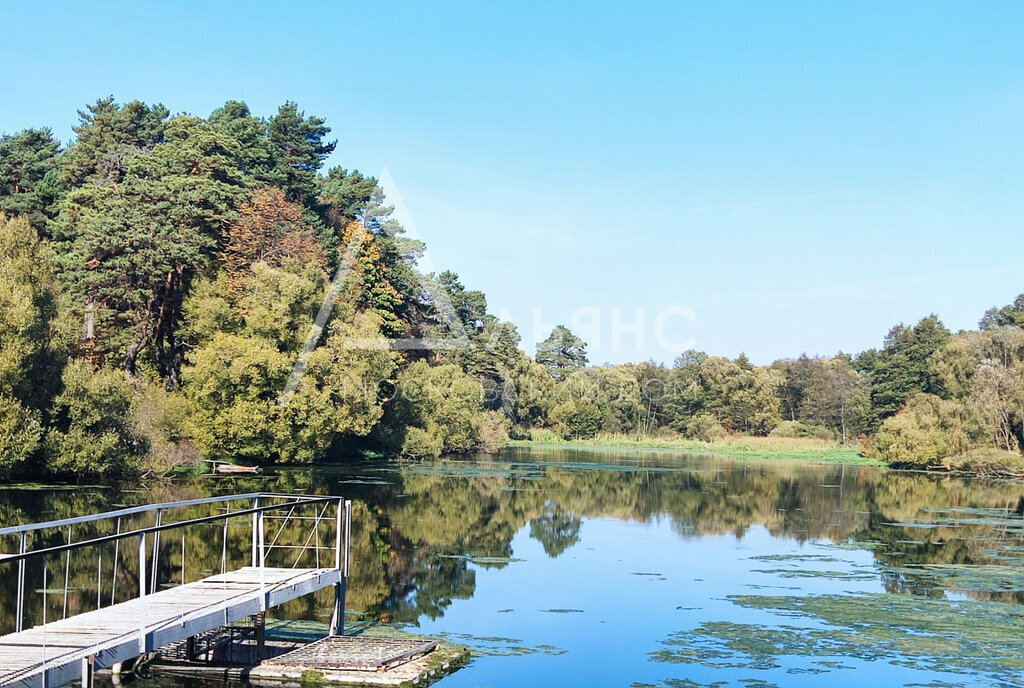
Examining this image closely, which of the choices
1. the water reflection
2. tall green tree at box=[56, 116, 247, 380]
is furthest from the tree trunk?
the water reflection

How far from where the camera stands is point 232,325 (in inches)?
1969

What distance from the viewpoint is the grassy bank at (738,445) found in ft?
275

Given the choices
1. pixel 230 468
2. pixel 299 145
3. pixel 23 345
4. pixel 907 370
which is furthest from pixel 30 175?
pixel 907 370

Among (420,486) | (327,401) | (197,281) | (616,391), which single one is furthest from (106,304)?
(616,391)

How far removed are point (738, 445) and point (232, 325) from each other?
5442cm

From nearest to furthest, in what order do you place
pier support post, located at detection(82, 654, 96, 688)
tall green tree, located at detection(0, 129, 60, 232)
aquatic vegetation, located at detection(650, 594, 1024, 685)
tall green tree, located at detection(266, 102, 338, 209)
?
pier support post, located at detection(82, 654, 96, 688), aquatic vegetation, located at detection(650, 594, 1024, 685), tall green tree, located at detection(0, 129, 60, 232), tall green tree, located at detection(266, 102, 338, 209)

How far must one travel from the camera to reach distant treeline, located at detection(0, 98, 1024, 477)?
36750 millimetres

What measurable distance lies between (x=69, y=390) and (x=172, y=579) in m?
18.9

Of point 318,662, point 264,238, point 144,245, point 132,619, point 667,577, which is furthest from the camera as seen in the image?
point 264,238

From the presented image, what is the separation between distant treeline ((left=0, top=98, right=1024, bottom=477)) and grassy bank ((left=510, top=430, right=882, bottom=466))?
466 cm

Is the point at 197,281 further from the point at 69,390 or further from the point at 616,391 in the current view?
the point at 616,391

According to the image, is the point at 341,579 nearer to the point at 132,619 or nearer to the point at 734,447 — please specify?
the point at 132,619

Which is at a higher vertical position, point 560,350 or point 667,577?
point 560,350

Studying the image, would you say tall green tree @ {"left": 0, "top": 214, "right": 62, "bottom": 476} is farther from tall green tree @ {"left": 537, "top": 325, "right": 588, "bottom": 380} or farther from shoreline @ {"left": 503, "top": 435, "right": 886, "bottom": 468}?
tall green tree @ {"left": 537, "top": 325, "right": 588, "bottom": 380}
